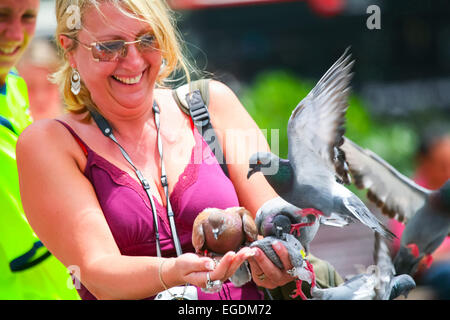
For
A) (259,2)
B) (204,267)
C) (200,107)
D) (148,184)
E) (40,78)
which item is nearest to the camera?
(204,267)

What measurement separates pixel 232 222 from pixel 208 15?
3.49 feet

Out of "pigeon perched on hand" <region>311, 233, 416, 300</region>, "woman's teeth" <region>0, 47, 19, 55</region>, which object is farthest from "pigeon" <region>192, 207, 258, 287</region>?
"woman's teeth" <region>0, 47, 19, 55</region>

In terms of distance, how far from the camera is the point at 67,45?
1685 millimetres

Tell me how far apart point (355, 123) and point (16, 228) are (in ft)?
3.63

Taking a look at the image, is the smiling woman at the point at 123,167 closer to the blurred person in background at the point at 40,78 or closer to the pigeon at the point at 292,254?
the pigeon at the point at 292,254

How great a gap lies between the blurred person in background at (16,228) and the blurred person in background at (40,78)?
0.06 metres

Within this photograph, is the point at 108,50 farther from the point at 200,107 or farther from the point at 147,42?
the point at 200,107

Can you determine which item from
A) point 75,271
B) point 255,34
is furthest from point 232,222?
point 255,34

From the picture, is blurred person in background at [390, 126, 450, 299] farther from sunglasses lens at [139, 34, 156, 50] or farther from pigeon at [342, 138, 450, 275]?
sunglasses lens at [139, 34, 156, 50]

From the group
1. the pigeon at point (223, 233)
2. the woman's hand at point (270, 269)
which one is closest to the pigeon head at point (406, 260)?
the woman's hand at point (270, 269)

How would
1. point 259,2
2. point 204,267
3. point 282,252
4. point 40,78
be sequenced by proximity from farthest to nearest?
point 259,2 → point 40,78 → point 282,252 → point 204,267

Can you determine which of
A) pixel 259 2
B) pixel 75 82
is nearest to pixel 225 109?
pixel 75 82
